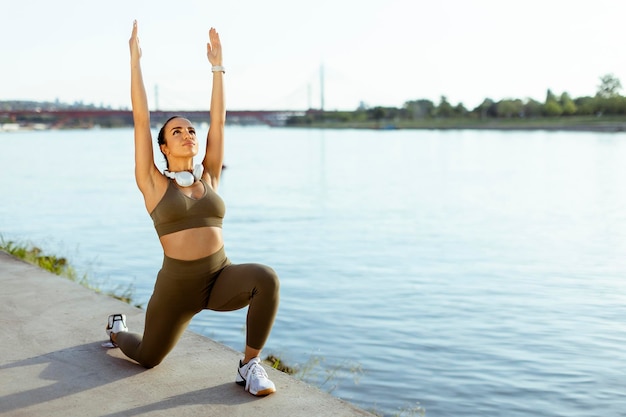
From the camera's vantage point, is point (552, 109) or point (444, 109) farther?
point (444, 109)

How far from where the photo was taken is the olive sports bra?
408 cm

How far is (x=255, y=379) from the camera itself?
4.09 metres

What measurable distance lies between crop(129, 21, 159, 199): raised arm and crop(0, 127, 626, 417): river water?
5.37 ft

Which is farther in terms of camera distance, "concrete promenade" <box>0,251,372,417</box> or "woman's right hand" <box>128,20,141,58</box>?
"woman's right hand" <box>128,20,141,58</box>

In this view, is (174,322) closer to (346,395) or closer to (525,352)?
(346,395)

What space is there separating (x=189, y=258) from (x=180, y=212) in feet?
0.77

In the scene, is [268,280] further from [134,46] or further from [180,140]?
[134,46]

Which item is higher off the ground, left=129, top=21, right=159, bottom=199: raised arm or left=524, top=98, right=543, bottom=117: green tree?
left=129, top=21, right=159, bottom=199: raised arm

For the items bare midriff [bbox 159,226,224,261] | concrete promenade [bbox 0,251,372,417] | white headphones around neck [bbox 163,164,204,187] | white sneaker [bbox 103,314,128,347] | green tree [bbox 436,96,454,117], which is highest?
white headphones around neck [bbox 163,164,204,187]

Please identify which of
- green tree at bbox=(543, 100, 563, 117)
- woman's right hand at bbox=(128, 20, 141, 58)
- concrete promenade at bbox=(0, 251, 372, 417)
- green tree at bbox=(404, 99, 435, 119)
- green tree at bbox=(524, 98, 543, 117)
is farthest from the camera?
green tree at bbox=(404, 99, 435, 119)

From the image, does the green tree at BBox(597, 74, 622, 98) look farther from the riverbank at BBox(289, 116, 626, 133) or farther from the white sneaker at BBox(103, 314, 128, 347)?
the white sneaker at BBox(103, 314, 128, 347)

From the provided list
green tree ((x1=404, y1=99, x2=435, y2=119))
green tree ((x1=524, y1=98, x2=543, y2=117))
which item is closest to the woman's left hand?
green tree ((x1=524, y1=98, x2=543, y2=117))

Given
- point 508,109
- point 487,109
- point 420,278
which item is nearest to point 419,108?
point 487,109

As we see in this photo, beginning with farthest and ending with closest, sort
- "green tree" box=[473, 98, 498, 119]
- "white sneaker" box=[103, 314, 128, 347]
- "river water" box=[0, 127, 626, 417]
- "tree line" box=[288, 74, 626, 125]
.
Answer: "green tree" box=[473, 98, 498, 119], "tree line" box=[288, 74, 626, 125], "river water" box=[0, 127, 626, 417], "white sneaker" box=[103, 314, 128, 347]
